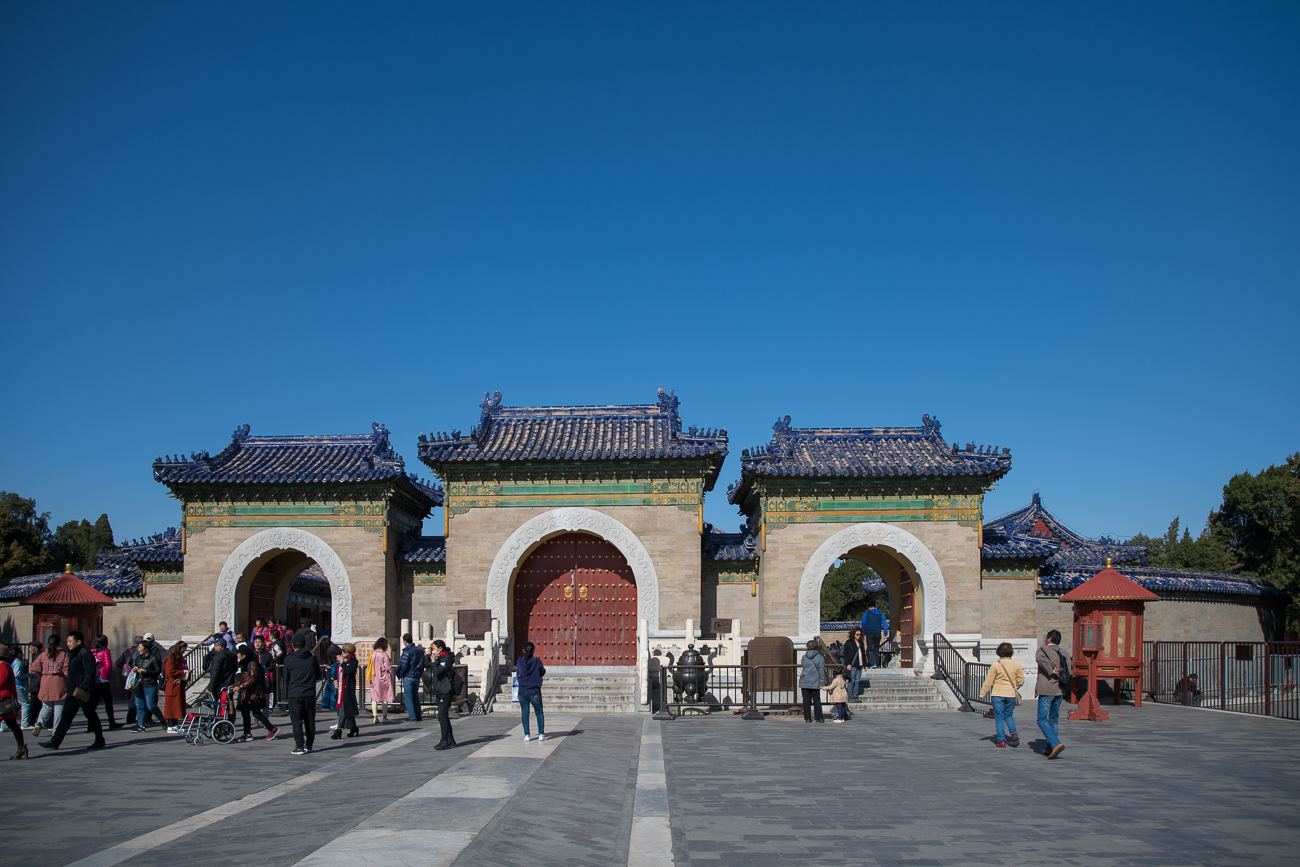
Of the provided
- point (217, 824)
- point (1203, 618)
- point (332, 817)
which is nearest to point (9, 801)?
point (217, 824)

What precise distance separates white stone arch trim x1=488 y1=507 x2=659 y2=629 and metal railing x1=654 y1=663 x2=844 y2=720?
99.0 inches

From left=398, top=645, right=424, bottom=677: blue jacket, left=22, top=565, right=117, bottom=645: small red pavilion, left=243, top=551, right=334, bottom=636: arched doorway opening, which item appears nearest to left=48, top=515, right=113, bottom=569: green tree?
left=243, top=551, right=334, bottom=636: arched doorway opening

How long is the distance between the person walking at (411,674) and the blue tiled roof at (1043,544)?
12188 mm

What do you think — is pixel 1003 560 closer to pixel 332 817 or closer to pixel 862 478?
pixel 862 478

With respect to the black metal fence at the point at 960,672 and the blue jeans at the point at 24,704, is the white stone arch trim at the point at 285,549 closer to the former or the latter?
the blue jeans at the point at 24,704

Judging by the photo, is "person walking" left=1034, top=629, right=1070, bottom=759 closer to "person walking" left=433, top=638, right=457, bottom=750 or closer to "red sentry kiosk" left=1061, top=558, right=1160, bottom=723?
"red sentry kiosk" left=1061, top=558, right=1160, bottom=723

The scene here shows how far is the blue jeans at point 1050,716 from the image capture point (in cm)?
1168

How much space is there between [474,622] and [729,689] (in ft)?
17.6

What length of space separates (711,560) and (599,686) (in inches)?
167

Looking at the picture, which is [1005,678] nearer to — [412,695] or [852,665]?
[852,665]

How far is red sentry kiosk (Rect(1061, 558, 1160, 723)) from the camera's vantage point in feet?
60.0

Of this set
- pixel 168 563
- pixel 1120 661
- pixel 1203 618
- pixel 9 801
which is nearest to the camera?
pixel 9 801

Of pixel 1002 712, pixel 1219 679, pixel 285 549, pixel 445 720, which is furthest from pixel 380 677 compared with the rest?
pixel 1219 679

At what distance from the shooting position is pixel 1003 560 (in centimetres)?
2120
